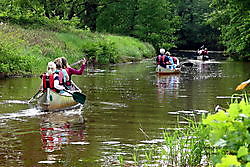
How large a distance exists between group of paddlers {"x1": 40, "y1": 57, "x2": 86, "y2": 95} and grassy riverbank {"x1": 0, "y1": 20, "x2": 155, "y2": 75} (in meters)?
7.90

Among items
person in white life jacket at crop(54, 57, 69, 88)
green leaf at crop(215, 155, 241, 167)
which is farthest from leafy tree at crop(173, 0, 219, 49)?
green leaf at crop(215, 155, 241, 167)

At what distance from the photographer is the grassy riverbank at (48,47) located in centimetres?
2350

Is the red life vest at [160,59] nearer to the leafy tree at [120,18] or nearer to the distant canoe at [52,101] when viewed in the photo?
the distant canoe at [52,101]

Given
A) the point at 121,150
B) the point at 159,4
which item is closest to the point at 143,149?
the point at 121,150

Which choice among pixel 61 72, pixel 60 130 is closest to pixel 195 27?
pixel 61 72

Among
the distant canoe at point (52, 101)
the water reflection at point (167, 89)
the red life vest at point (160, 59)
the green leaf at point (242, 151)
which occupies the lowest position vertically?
the water reflection at point (167, 89)

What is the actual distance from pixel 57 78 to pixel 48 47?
52.8ft

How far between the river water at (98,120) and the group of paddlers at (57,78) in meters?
0.69

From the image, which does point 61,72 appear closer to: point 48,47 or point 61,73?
point 61,73

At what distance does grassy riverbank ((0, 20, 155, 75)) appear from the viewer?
2350 centimetres

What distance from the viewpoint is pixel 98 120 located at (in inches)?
497

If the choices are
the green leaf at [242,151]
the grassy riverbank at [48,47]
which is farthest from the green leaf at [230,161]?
the grassy riverbank at [48,47]

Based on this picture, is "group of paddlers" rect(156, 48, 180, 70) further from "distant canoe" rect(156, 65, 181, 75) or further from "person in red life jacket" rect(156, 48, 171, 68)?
"distant canoe" rect(156, 65, 181, 75)

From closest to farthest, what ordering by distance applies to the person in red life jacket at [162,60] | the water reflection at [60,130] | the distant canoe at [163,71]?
the water reflection at [60,130] → the distant canoe at [163,71] → the person in red life jacket at [162,60]
